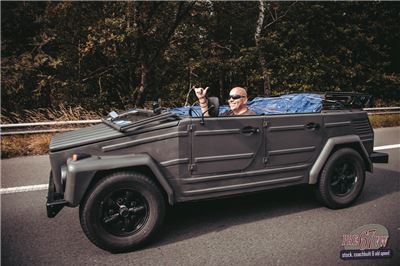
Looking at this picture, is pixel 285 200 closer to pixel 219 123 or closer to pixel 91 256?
pixel 219 123

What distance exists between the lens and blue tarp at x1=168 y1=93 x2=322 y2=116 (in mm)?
4480

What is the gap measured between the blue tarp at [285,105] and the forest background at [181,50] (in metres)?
8.98

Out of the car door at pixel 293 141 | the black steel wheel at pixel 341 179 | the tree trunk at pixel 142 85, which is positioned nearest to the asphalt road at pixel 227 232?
the black steel wheel at pixel 341 179

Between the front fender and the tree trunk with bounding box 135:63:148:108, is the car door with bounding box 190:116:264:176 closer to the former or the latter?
the front fender

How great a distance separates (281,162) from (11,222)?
322 centimetres

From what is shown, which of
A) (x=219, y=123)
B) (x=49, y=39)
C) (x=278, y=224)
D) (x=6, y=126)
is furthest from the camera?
(x=49, y=39)

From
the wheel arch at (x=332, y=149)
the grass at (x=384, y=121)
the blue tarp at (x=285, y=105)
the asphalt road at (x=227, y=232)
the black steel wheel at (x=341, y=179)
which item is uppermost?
the blue tarp at (x=285, y=105)

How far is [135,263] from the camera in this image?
3.04 m

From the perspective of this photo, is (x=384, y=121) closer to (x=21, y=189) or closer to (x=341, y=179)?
(x=341, y=179)

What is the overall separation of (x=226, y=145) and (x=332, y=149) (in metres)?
1.55

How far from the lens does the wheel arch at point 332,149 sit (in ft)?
13.5

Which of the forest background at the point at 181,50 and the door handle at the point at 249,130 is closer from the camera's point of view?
the door handle at the point at 249,130

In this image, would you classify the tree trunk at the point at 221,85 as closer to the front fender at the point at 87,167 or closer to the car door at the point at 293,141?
the car door at the point at 293,141

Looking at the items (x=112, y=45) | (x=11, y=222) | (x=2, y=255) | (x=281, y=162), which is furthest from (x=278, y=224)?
(x=112, y=45)
